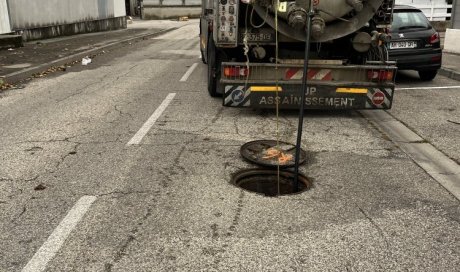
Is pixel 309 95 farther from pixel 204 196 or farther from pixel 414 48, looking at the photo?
pixel 414 48

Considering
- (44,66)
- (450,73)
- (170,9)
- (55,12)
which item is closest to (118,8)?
(55,12)

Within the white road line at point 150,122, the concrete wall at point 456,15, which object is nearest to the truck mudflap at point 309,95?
the white road line at point 150,122

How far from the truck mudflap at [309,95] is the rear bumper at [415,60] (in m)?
3.44

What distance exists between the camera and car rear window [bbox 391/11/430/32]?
1059cm

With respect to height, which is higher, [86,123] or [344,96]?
[344,96]

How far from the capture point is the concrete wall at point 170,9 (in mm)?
45906

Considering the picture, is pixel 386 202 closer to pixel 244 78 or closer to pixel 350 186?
pixel 350 186

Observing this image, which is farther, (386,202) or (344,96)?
(344,96)

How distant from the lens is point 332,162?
217 inches

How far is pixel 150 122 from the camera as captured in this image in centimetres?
709

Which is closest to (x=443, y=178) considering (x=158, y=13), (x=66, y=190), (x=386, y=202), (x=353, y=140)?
(x=386, y=202)

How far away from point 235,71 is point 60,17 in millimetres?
16326

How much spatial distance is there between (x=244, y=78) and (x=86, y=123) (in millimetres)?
2539

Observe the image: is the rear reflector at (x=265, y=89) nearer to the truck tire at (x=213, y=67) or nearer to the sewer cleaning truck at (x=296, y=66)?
the sewer cleaning truck at (x=296, y=66)
